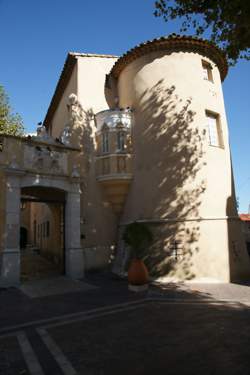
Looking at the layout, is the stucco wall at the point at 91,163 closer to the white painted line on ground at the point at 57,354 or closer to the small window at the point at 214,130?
the small window at the point at 214,130

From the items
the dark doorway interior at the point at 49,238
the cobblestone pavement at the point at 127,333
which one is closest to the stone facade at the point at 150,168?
the dark doorway interior at the point at 49,238

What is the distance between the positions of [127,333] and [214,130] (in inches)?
449

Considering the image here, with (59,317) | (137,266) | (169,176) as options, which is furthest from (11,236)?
(169,176)

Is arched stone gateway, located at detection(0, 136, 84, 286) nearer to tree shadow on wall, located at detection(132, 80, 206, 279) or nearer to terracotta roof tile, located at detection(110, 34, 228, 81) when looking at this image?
tree shadow on wall, located at detection(132, 80, 206, 279)

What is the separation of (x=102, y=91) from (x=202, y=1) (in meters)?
9.71

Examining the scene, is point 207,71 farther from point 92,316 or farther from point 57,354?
point 57,354

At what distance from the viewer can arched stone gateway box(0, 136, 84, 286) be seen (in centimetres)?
1106

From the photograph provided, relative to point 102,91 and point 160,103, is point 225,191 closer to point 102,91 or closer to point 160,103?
point 160,103

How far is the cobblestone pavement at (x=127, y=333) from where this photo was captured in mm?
4527

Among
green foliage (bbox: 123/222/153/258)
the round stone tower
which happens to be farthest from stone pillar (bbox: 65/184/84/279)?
green foliage (bbox: 123/222/153/258)

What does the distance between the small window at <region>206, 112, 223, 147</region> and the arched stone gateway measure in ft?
23.5

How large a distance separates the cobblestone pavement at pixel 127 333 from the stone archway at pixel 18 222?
1432 mm

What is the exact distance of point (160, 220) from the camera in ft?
41.7

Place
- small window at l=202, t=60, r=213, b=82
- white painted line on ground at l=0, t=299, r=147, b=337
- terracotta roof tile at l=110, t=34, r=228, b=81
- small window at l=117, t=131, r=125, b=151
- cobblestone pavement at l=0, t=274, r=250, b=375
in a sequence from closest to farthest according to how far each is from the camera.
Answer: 1. cobblestone pavement at l=0, t=274, r=250, b=375
2. white painted line on ground at l=0, t=299, r=147, b=337
3. terracotta roof tile at l=110, t=34, r=228, b=81
4. small window at l=117, t=131, r=125, b=151
5. small window at l=202, t=60, r=213, b=82
